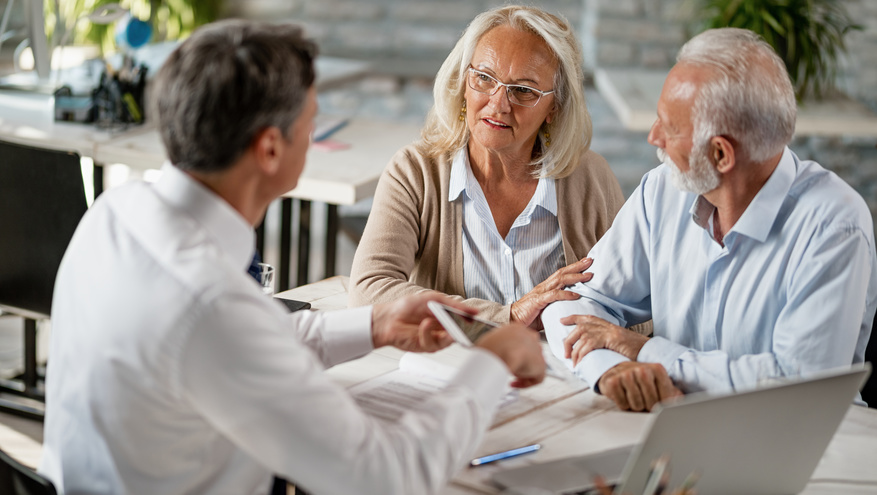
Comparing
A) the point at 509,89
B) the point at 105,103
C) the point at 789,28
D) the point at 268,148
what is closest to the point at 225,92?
→ the point at 268,148

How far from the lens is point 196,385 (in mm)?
1030

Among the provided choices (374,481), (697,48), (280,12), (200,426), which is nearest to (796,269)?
(697,48)

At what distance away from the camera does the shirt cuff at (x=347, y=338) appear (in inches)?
57.8

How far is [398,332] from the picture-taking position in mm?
1466

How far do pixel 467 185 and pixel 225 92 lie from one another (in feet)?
3.71

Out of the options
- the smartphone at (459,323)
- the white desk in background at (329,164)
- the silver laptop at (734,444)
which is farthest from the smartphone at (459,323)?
the white desk in background at (329,164)

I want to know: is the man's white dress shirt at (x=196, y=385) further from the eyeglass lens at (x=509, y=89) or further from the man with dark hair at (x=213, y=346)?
the eyeglass lens at (x=509, y=89)

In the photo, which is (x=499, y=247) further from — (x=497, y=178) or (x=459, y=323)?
(x=459, y=323)

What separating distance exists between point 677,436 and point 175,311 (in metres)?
0.60

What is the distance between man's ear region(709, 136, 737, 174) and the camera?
161cm

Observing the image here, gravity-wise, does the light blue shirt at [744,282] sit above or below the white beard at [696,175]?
below

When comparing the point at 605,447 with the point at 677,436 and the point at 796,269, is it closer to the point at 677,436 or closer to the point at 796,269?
the point at 677,436

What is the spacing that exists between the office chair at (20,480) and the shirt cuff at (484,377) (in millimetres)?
507

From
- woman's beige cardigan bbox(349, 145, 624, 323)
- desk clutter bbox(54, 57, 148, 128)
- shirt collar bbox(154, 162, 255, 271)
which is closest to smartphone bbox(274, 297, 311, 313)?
woman's beige cardigan bbox(349, 145, 624, 323)
